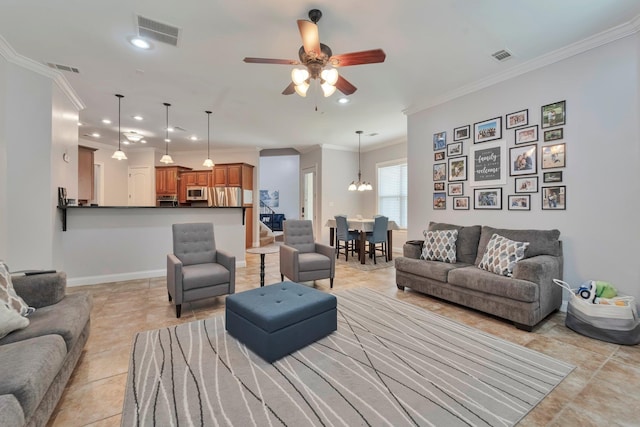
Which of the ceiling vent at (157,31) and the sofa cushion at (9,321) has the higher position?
the ceiling vent at (157,31)

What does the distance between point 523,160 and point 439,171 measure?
1.15 m

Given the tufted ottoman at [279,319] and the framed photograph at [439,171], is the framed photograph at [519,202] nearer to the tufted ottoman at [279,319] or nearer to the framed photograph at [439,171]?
the framed photograph at [439,171]

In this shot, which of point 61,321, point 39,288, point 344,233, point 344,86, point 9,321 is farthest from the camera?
point 344,233

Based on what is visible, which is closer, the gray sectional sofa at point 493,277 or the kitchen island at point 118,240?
the gray sectional sofa at point 493,277

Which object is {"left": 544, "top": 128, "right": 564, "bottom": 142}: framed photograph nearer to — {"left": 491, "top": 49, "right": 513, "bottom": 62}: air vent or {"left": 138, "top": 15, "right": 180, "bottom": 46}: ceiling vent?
{"left": 491, "top": 49, "right": 513, "bottom": 62}: air vent

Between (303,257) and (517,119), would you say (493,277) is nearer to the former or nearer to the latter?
(517,119)

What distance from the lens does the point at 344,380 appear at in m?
1.83

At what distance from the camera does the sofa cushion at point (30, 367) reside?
114 centimetres

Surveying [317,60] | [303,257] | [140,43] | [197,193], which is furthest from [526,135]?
[197,193]

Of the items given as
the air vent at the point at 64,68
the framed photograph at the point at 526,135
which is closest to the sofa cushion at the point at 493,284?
the framed photograph at the point at 526,135

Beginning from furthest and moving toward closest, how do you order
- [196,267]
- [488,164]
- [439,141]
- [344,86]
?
[439,141], [488,164], [196,267], [344,86]

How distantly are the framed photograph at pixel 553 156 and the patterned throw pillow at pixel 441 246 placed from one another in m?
1.27

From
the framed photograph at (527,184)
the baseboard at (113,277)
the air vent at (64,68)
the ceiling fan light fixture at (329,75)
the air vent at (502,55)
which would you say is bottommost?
the baseboard at (113,277)

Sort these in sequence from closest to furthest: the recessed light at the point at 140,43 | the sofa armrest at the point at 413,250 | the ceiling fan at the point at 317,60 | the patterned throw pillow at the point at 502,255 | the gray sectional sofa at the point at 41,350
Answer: the gray sectional sofa at the point at 41,350 → the ceiling fan at the point at 317,60 → the recessed light at the point at 140,43 → the patterned throw pillow at the point at 502,255 → the sofa armrest at the point at 413,250
